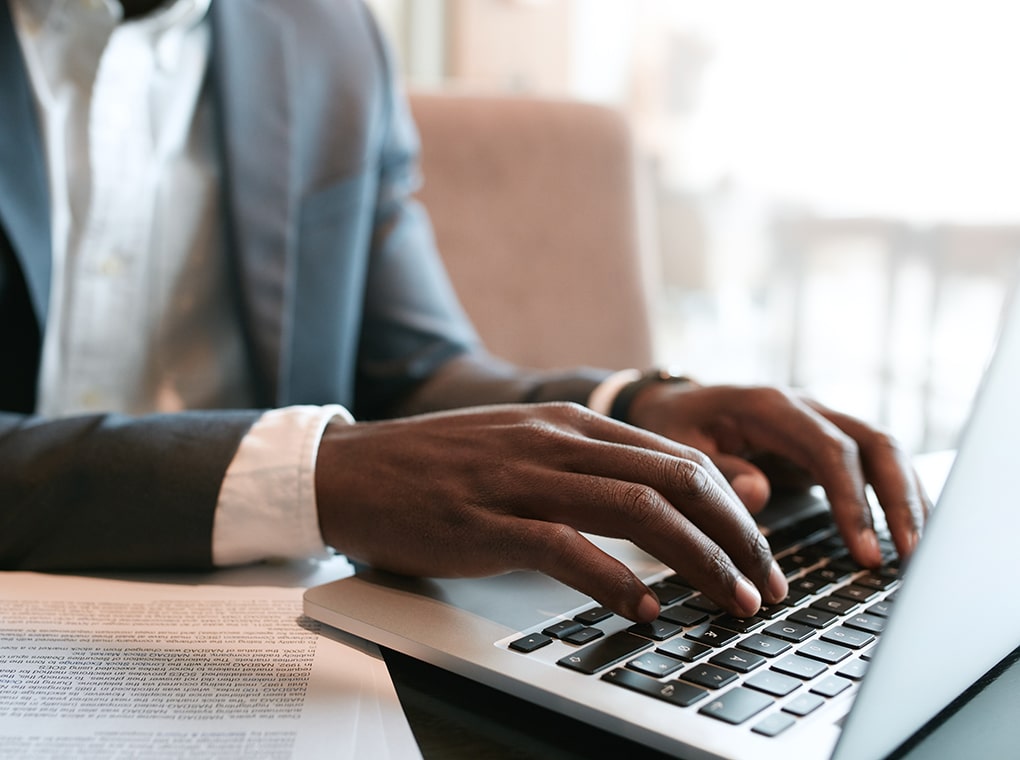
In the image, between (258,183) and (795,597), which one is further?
(258,183)

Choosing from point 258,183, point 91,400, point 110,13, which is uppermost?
point 110,13

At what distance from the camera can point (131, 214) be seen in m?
0.95

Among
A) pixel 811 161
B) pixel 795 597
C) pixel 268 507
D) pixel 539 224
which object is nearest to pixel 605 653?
pixel 795 597

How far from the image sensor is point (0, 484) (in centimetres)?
59

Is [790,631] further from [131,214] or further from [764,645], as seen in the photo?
[131,214]

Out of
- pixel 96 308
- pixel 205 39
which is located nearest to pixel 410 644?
pixel 96 308

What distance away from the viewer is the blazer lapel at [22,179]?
81 centimetres

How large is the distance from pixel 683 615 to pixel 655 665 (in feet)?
0.21

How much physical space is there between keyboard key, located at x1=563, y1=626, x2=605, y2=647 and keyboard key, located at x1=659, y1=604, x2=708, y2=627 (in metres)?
0.04

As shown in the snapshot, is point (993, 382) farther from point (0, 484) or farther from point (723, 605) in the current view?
point (0, 484)

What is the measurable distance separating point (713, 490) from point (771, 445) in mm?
241

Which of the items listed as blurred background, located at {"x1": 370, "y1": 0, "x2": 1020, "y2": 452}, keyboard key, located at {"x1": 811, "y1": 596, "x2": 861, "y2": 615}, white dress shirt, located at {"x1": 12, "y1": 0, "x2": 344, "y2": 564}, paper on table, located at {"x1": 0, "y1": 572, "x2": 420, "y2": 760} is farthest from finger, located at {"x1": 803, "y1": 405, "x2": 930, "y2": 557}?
blurred background, located at {"x1": 370, "y1": 0, "x2": 1020, "y2": 452}

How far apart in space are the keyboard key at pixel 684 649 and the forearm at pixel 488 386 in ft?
1.51

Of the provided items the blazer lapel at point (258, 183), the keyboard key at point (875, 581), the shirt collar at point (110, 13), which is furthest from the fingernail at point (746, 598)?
the shirt collar at point (110, 13)
